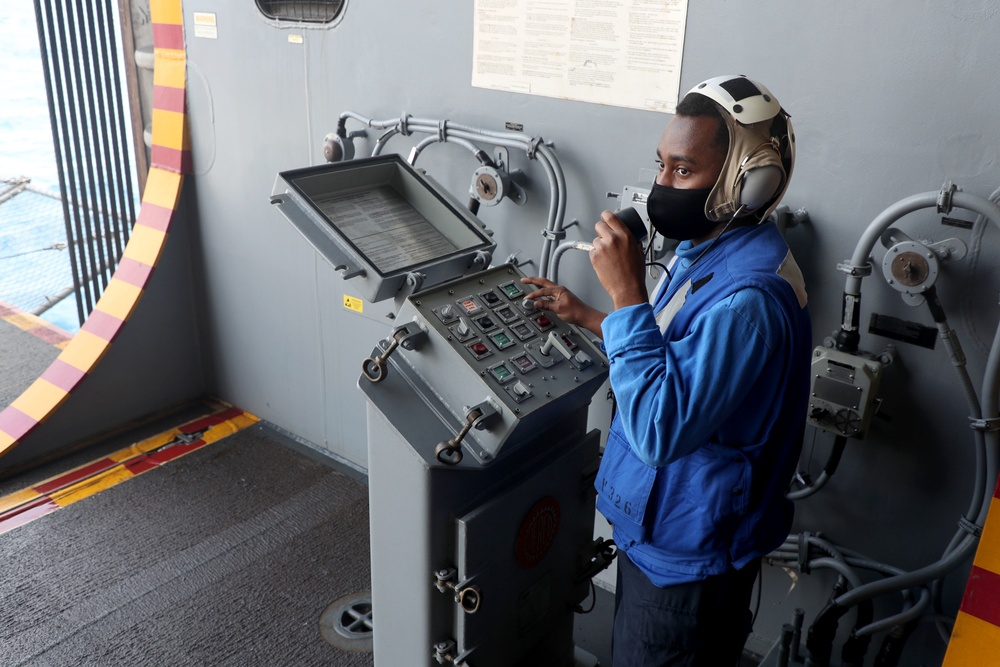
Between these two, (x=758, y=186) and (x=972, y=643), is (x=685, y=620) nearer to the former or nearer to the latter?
(x=972, y=643)

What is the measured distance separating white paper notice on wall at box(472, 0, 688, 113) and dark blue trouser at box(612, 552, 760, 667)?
3.65ft

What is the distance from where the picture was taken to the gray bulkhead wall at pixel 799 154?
1.57 metres

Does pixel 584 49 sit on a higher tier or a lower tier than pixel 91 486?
higher

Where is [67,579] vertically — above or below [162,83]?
below

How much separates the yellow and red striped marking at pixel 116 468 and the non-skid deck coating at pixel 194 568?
0.18 feet

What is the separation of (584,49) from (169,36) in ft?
6.03

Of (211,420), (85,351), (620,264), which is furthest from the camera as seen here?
(211,420)

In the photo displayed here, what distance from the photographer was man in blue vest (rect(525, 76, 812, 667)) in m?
1.15

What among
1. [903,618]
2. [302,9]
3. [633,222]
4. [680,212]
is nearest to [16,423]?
[302,9]

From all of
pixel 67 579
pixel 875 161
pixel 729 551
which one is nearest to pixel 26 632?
A: pixel 67 579

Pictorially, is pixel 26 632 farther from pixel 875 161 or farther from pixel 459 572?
pixel 875 161

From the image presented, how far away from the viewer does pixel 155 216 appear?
3182 millimetres

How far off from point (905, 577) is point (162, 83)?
300 centimetres

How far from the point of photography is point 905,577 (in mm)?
1709
